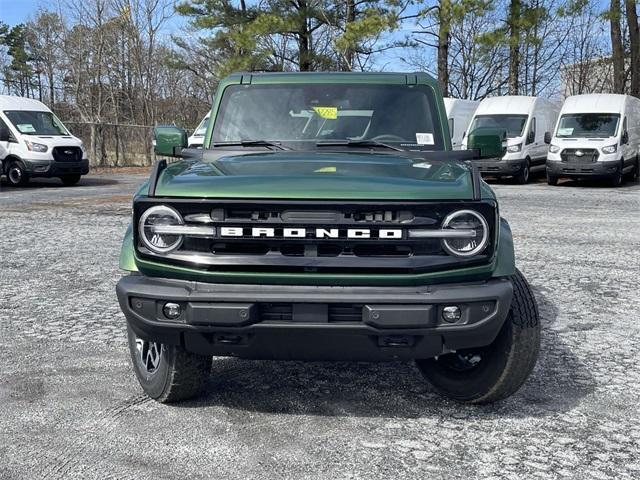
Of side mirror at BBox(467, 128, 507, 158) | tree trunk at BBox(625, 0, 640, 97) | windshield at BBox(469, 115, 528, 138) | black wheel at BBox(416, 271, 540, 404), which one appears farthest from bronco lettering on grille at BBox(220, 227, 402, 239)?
tree trunk at BBox(625, 0, 640, 97)

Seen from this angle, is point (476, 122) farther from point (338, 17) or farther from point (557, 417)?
point (557, 417)

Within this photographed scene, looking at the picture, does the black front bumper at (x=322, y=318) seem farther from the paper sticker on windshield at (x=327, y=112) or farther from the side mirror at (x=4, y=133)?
the side mirror at (x=4, y=133)

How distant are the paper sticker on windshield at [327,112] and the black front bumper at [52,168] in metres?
15.5

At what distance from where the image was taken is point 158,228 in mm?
3215

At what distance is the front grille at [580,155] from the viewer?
19.4 meters

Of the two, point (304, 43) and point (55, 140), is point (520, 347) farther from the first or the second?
point (304, 43)

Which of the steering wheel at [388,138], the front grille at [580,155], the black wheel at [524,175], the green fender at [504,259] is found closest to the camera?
the green fender at [504,259]

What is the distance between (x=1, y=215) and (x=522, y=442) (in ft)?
37.6

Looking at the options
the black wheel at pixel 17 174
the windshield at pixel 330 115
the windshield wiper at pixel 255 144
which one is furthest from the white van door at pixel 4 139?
the windshield wiper at pixel 255 144

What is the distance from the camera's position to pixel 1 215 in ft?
41.3

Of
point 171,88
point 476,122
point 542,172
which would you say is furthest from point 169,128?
point 171,88

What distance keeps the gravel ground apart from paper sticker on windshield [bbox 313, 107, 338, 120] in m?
1.59

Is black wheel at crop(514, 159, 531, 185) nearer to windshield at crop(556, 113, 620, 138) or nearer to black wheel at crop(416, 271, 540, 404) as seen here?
windshield at crop(556, 113, 620, 138)

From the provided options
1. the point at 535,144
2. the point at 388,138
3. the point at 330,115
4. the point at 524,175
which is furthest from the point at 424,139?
the point at 535,144
